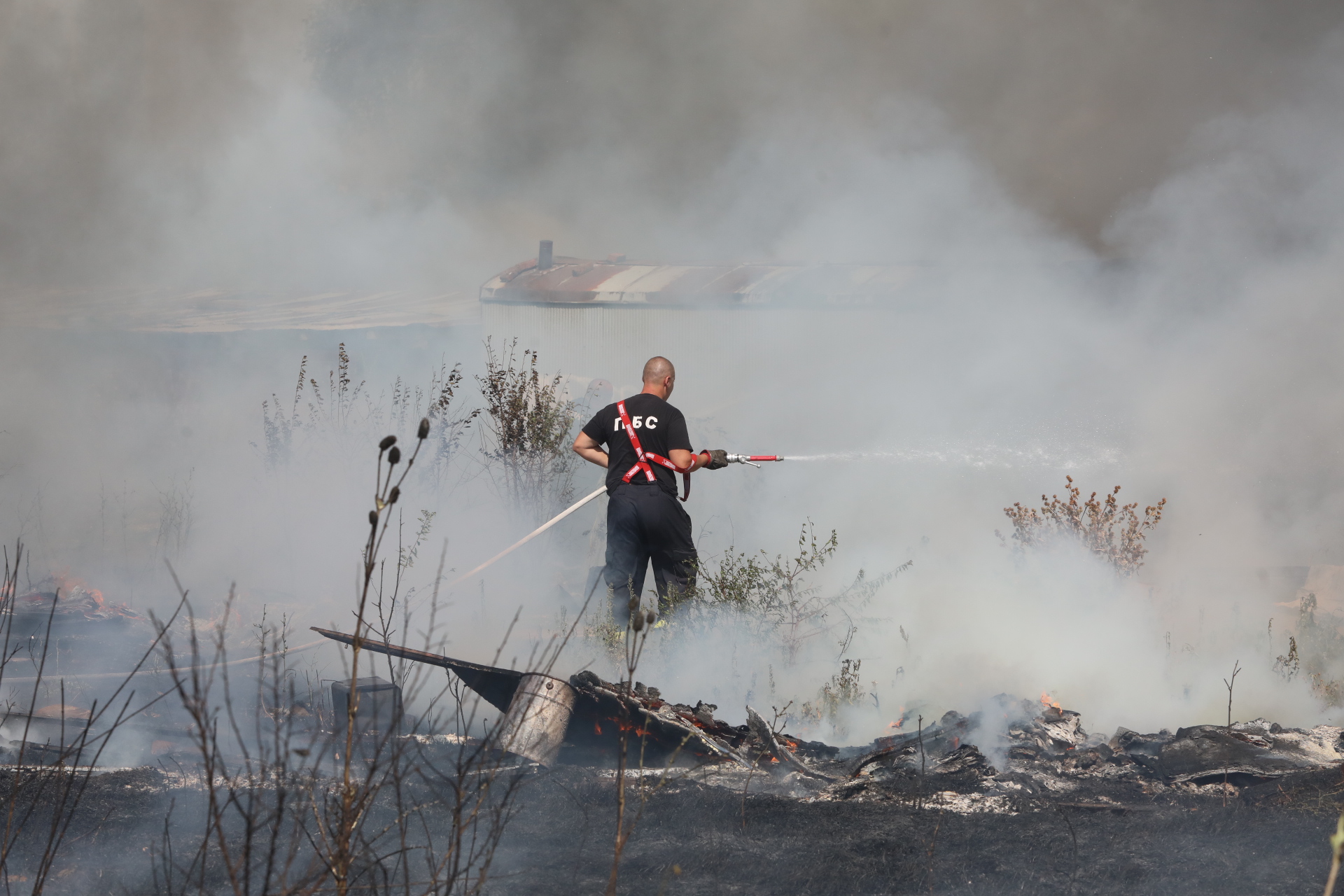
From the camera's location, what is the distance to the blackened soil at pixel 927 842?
289cm

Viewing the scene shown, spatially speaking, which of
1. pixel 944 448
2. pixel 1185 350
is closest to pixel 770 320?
pixel 944 448

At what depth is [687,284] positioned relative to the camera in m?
15.2

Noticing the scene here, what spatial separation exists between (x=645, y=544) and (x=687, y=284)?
34.7ft

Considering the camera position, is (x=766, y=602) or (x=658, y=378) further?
(x=766, y=602)

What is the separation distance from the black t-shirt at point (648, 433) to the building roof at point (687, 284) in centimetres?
808

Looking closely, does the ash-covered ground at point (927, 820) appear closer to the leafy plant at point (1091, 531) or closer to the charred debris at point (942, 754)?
the charred debris at point (942, 754)

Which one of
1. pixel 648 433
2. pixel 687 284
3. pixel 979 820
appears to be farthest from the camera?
pixel 687 284

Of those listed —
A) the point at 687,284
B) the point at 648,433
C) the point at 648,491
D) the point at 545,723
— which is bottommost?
the point at 545,723

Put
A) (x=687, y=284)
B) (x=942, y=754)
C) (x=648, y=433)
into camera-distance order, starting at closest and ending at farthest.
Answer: (x=942, y=754)
(x=648, y=433)
(x=687, y=284)

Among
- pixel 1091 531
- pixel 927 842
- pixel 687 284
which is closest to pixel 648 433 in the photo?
pixel 927 842

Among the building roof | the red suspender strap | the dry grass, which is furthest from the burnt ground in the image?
the building roof

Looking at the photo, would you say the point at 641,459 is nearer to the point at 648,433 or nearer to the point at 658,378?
the point at 648,433

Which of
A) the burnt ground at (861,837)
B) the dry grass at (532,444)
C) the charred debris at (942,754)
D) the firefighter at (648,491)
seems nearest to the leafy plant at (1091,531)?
the charred debris at (942,754)

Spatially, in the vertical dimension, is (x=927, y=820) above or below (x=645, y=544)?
below
